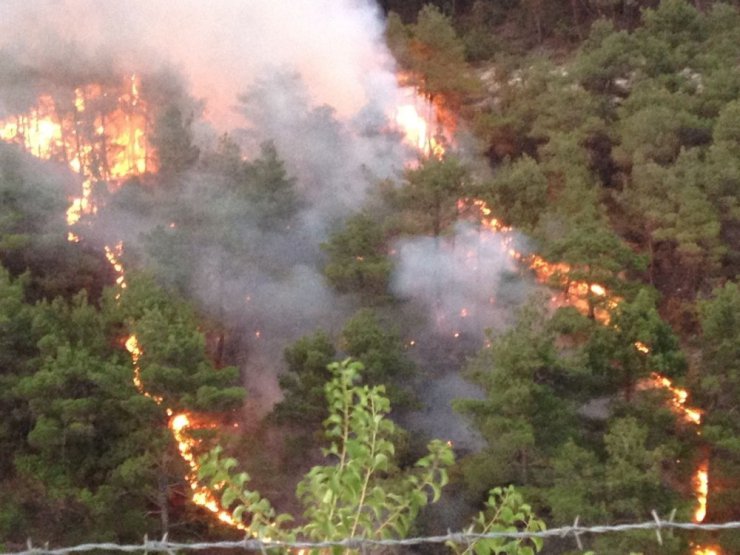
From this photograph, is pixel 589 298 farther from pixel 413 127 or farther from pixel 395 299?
pixel 413 127

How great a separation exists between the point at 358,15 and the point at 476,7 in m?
4.21

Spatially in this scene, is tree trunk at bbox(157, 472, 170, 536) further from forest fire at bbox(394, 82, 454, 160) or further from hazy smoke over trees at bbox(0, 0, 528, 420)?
forest fire at bbox(394, 82, 454, 160)

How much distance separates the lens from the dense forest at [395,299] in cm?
933

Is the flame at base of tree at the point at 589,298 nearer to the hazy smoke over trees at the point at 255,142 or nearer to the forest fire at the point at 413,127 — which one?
the hazy smoke over trees at the point at 255,142

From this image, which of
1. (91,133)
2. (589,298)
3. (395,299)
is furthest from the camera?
(91,133)

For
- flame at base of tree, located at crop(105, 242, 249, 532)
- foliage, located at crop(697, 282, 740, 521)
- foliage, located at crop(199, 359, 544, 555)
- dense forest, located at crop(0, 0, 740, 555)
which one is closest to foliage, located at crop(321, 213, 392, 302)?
dense forest, located at crop(0, 0, 740, 555)

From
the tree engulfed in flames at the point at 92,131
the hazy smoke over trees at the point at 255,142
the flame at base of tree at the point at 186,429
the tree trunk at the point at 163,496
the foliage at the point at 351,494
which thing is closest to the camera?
the foliage at the point at 351,494

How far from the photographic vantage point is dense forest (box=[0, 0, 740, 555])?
9328mm

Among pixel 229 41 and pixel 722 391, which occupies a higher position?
pixel 229 41

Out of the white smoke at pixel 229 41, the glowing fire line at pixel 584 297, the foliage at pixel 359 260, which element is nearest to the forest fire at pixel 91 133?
the white smoke at pixel 229 41

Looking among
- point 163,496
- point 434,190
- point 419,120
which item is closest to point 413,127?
point 419,120

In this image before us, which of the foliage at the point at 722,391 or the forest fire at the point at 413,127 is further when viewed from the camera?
the forest fire at the point at 413,127

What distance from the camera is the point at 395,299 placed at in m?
13.0

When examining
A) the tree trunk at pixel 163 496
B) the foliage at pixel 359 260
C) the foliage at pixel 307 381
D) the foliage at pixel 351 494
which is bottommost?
the foliage at pixel 351 494
